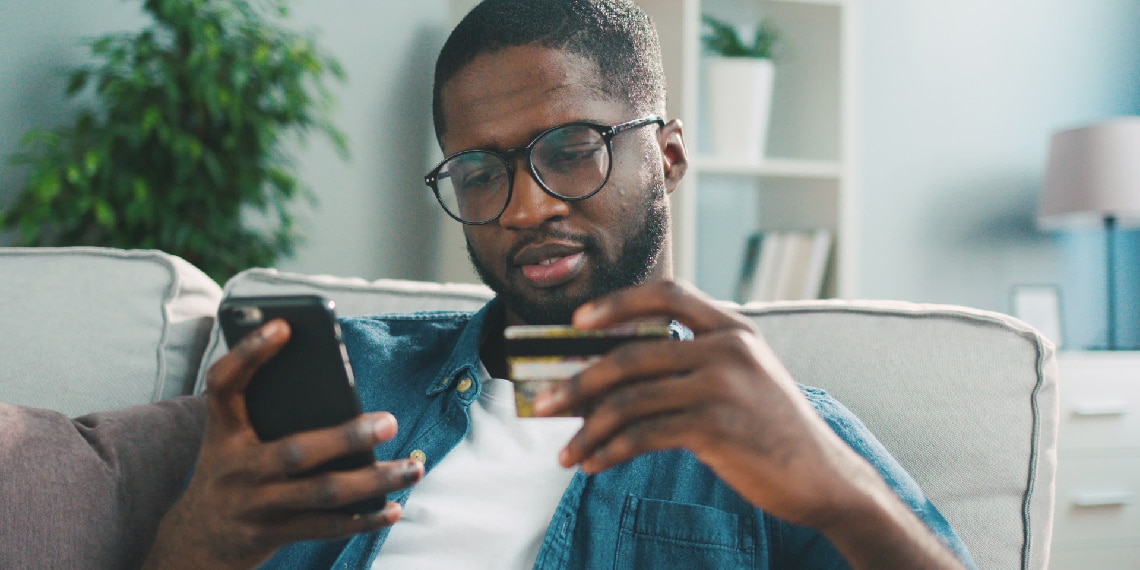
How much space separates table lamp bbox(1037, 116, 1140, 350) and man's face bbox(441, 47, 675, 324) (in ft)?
6.02

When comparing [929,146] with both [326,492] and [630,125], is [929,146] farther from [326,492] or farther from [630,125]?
[326,492]

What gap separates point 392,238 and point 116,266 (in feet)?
4.05

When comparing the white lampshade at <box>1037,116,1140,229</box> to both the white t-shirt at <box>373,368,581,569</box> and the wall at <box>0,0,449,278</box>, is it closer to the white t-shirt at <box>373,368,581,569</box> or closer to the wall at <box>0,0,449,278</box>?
the wall at <box>0,0,449,278</box>

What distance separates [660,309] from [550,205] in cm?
47

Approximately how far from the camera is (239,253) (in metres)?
2.10

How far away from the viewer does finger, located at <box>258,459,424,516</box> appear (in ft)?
1.96

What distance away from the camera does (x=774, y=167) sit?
89.4 inches

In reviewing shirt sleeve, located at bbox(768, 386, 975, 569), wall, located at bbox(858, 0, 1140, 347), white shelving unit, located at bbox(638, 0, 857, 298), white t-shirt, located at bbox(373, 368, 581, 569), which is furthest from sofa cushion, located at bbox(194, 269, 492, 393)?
wall, located at bbox(858, 0, 1140, 347)

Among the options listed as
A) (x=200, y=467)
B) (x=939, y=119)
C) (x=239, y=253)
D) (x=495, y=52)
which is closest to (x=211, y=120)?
(x=239, y=253)

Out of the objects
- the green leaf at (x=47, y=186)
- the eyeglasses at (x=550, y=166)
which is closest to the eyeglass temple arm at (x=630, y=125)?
the eyeglasses at (x=550, y=166)

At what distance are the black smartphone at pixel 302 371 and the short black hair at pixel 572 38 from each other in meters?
0.55

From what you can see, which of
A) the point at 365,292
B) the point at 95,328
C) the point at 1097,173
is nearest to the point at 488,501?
the point at 365,292

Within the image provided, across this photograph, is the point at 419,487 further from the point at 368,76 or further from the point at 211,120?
the point at 368,76

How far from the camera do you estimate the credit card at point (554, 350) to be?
55 centimetres
